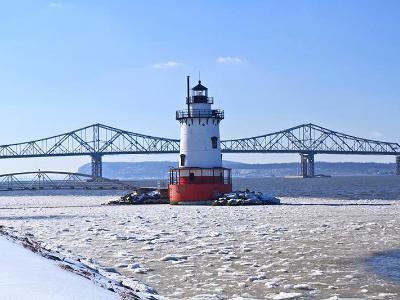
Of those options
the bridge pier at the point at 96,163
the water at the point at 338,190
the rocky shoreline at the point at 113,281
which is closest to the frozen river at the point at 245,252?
the rocky shoreline at the point at 113,281

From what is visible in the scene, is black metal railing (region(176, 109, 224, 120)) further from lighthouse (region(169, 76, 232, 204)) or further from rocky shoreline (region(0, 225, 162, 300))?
rocky shoreline (region(0, 225, 162, 300))

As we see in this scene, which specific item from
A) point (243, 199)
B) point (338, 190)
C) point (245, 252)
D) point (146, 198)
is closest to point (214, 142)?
point (243, 199)

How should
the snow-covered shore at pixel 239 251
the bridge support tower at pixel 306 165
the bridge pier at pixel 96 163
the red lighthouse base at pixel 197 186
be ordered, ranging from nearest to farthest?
the snow-covered shore at pixel 239 251
the red lighthouse base at pixel 197 186
the bridge pier at pixel 96 163
the bridge support tower at pixel 306 165

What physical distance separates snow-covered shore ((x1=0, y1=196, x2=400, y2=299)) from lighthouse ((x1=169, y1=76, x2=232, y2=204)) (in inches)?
558

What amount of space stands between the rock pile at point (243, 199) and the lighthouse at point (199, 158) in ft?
4.17

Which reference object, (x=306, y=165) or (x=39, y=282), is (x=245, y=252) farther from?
(x=306, y=165)

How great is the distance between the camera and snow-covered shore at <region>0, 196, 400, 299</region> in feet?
34.4

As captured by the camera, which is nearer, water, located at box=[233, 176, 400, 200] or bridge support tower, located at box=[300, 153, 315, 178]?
water, located at box=[233, 176, 400, 200]

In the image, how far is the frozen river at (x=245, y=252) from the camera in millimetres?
10500

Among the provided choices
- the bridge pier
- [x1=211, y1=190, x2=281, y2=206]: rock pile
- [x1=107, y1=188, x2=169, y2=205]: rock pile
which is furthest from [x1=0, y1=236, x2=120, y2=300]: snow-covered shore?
the bridge pier

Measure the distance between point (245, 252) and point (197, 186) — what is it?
2375 cm

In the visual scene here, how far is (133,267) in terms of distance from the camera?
40.9 feet

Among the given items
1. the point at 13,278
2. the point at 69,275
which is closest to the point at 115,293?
the point at 69,275

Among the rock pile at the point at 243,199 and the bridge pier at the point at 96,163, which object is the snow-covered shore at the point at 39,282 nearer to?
the rock pile at the point at 243,199
